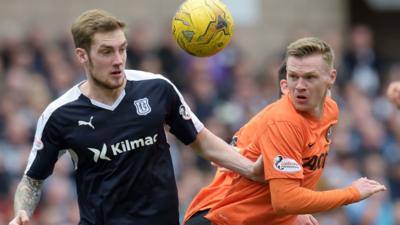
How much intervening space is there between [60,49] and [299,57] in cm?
836

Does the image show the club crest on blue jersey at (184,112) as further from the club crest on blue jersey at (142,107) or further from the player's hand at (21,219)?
the player's hand at (21,219)

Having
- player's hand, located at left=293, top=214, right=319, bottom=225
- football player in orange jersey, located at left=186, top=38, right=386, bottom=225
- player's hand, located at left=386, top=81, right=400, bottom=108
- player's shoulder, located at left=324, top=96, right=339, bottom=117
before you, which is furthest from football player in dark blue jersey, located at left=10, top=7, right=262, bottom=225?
player's hand, located at left=386, top=81, right=400, bottom=108

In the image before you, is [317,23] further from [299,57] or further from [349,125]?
[299,57]

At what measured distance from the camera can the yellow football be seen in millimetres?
8281

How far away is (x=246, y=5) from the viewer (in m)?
19.3

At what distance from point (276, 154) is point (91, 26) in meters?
1.53

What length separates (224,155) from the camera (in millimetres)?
8336

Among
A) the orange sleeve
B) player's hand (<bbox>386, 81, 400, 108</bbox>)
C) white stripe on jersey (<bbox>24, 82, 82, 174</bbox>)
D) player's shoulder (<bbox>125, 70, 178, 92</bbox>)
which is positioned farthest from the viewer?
player's hand (<bbox>386, 81, 400, 108</bbox>)

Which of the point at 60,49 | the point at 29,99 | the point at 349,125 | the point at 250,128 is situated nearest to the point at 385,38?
the point at 349,125

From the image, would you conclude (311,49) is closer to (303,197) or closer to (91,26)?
(303,197)

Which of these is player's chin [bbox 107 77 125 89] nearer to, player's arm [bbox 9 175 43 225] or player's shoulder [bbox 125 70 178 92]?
player's shoulder [bbox 125 70 178 92]

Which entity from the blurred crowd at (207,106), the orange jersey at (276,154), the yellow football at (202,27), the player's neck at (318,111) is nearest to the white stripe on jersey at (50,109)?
the yellow football at (202,27)

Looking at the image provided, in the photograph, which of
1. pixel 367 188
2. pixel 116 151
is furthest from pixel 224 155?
pixel 367 188

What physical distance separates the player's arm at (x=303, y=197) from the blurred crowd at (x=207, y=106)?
500 centimetres
